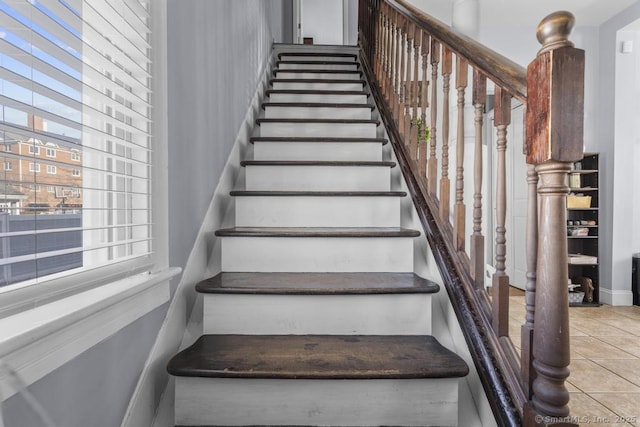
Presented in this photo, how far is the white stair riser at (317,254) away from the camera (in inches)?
59.1

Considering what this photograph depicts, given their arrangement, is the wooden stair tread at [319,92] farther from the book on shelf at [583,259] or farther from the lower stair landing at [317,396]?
the book on shelf at [583,259]

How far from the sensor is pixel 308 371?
101 centimetres

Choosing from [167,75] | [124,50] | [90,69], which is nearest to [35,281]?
[90,69]

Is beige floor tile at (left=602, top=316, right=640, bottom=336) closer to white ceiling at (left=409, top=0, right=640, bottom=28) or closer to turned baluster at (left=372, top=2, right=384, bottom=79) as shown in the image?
turned baluster at (left=372, top=2, right=384, bottom=79)

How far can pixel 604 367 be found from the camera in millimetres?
2174

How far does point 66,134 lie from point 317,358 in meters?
0.84

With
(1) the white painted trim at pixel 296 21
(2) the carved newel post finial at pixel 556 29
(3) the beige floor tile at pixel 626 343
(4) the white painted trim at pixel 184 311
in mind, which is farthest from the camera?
(1) the white painted trim at pixel 296 21

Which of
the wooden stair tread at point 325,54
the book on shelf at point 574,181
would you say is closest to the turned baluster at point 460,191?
the wooden stair tread at point 325,54

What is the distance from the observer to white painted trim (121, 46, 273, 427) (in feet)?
3.25

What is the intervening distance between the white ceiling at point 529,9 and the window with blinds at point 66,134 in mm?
4184

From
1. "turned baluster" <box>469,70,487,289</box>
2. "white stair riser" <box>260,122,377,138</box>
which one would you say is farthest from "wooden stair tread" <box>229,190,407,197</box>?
"white stair riser" <box>260,122,377,138</box>

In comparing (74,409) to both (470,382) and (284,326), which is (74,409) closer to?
(284,326)

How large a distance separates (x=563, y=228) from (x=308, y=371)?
28.1 inches

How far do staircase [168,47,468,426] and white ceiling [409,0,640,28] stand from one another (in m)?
3.31
